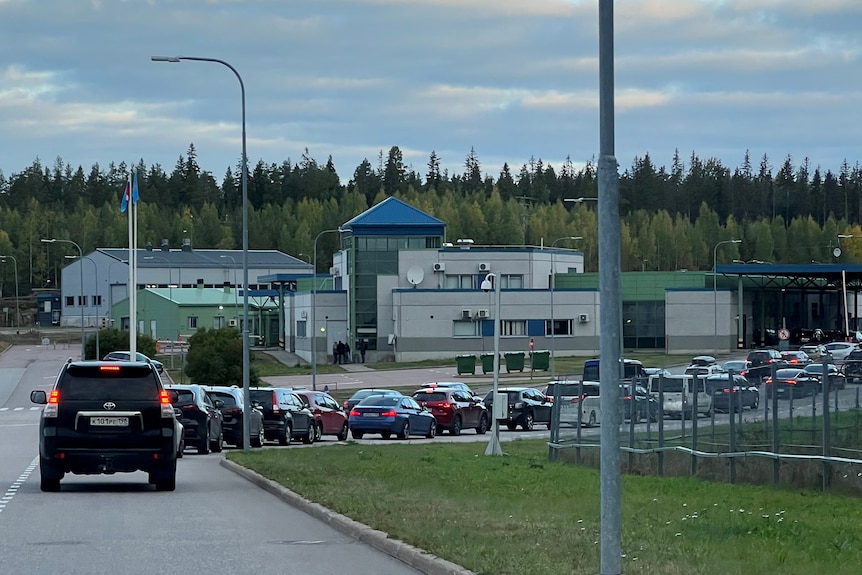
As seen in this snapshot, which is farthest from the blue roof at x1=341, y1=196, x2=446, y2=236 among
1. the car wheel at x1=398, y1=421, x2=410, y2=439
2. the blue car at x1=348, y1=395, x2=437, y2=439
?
the car wheel at x1=398, y1=421, x2=410, y2=439

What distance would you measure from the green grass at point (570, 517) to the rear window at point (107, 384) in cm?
271

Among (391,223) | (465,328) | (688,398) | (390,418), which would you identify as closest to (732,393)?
(688,398)

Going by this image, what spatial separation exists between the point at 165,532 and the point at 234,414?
71.1 ft

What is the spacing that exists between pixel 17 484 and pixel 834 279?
96.3 metres

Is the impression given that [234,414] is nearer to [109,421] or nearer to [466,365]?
[109,421]

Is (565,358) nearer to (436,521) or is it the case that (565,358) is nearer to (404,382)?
(404,382)

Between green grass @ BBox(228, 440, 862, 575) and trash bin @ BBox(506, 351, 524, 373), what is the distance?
59.2 metres

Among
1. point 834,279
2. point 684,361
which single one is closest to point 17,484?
point 684,361

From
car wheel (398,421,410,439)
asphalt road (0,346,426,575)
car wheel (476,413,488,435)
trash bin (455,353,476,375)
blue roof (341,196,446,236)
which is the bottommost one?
car wheel (476,413,488,435)

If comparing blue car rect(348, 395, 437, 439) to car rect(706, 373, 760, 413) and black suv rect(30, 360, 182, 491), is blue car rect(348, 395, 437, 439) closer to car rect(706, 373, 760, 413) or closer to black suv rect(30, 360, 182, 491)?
car rect(706, 373, 760, 413)

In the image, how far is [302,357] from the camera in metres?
101

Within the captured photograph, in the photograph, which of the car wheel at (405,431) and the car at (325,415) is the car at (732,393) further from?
the car at (325,415)

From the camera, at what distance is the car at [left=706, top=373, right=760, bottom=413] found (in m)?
22.1

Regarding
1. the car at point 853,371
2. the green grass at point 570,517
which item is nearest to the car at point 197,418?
the green grass at point 570,517
